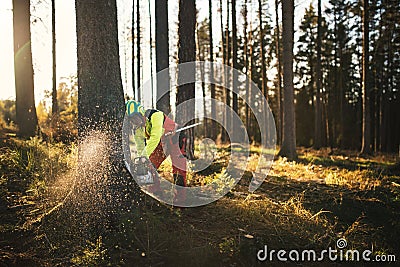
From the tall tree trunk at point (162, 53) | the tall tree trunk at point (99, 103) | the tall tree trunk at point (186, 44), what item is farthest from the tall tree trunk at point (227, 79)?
the tall tree trunk at point (99, 103)

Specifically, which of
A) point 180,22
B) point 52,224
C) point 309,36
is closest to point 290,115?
point 180,22

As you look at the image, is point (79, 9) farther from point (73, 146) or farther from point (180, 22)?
point (180, 22)

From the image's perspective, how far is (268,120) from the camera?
31828mm

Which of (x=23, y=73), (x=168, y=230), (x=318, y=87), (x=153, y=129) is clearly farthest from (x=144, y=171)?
(x=318, y=87)

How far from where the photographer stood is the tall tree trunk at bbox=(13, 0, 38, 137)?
10.6m

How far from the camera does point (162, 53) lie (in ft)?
35.7

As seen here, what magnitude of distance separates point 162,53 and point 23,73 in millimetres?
4357

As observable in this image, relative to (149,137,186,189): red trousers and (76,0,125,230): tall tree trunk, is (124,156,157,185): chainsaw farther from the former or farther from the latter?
(76,0,125,230): tall tree trunk

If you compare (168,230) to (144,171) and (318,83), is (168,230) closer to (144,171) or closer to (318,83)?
(144,171)

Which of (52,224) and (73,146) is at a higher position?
(73,146)

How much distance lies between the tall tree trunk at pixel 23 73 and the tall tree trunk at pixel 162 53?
3975 millimetres

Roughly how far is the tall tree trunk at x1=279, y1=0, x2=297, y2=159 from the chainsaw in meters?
8.88

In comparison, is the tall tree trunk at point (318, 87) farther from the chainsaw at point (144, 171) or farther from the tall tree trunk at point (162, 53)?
the chainsaw at point (144, 171)

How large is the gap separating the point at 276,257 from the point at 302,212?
1465 millimetres
